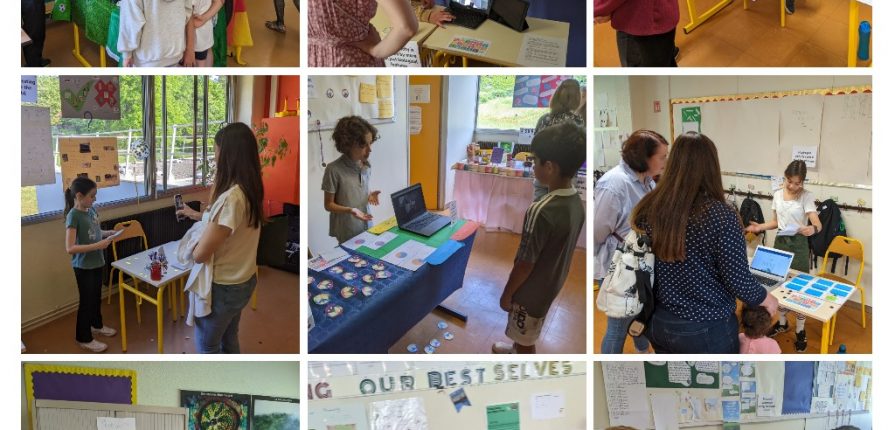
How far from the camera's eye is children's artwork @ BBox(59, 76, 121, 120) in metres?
1.56

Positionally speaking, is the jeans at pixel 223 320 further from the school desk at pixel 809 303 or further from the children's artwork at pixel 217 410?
the school desk at pixel 809 303

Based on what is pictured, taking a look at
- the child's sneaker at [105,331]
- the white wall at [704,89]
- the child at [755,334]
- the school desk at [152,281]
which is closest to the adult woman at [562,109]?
the white wall at [704,89]

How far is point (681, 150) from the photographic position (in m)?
1.33

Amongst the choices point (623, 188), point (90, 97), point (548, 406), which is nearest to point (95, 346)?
point (90, 97)

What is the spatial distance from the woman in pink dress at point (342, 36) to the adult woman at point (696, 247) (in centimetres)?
89

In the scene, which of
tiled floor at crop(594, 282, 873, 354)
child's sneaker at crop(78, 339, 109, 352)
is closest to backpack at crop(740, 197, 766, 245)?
tiled floor at crop(594, 282, 873, 354)

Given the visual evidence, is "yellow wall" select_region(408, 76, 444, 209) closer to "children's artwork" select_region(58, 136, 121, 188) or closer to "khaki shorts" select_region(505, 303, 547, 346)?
"khaki shorts" select_region(505, 303, 547, 346)

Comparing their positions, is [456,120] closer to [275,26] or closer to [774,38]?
[275,26]

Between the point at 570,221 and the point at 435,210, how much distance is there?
407mm

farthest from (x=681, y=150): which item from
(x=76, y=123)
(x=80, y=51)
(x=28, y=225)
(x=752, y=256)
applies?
(x=80, y=51)

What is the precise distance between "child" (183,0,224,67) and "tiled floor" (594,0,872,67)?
1.59 metres

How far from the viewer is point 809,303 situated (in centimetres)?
176

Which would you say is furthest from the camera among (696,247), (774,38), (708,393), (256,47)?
(774,38)

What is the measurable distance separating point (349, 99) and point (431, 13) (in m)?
1.12
